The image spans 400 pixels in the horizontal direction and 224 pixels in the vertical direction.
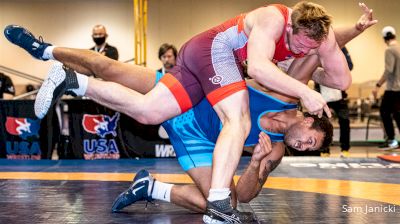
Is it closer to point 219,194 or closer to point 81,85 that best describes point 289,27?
point 219,194

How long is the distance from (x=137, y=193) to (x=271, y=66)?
3.50ft

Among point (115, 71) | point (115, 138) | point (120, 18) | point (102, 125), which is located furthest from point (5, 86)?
point (120, 18)

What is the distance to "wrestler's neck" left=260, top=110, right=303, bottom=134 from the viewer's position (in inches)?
129

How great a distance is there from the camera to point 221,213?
2.78 metres

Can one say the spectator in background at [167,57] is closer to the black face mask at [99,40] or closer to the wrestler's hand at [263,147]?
the black face mask at [99,40]

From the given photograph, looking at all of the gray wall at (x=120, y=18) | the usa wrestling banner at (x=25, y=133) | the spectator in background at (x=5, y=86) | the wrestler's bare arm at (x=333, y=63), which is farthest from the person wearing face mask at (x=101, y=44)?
the gray wall at (x=120, y=18)

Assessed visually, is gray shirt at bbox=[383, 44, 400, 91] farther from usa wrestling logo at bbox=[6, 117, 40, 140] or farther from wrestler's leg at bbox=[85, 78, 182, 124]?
wrestler's leg at bbox=[85, 78, 182, 124]

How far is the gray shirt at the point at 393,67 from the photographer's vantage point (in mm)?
7555

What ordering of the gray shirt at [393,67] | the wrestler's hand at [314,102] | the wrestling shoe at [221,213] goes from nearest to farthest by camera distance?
the wrestler's hand at [314,102]
the wrestling shoe at [221,213]
the gray shirt at [393,67]

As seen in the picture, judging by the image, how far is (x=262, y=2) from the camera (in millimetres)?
13562

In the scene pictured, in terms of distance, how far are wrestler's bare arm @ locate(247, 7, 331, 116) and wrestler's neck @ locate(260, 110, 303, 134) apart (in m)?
0.51

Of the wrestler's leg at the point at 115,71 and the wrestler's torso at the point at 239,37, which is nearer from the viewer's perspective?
the wrestler's torso at the point at 239,37

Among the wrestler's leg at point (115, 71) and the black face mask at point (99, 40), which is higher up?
the black face mask at point (99, 40)

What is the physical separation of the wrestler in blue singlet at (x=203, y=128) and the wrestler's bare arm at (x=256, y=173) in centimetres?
9
